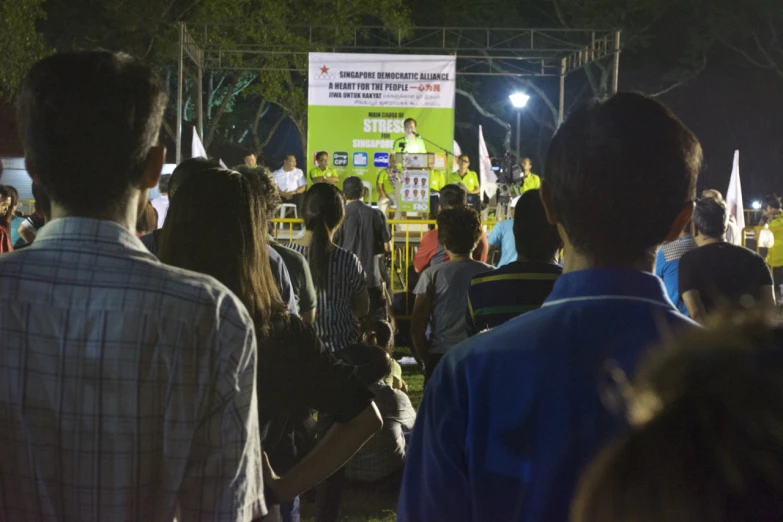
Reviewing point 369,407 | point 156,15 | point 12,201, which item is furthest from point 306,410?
point 156,15

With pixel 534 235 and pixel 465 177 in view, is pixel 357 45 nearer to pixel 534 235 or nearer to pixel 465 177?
pixel 465 177

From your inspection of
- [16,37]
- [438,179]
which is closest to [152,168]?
[438,179]

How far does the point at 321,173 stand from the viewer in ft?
50.6

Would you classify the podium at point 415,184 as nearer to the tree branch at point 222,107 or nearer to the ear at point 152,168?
the ear at point 152,168

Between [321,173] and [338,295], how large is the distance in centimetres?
1039

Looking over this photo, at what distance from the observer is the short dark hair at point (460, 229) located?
5359mm

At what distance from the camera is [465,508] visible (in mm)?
1470

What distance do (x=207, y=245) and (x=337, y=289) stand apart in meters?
2.79

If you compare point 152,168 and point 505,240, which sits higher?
point 152,168

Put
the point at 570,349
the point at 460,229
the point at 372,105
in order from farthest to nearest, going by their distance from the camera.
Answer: the point at 372,105 → the point at 460,229 → the point at 570,349

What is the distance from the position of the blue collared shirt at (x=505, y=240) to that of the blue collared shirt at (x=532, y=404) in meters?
5.89

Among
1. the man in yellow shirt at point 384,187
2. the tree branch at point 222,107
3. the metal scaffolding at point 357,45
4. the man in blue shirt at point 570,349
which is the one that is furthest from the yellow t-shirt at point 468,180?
the tree branch at point 222,107

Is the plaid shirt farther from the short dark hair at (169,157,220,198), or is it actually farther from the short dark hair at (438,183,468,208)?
the short dark hair at (438,183,468,208)

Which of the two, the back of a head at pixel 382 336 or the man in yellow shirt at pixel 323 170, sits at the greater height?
the man in yellow shirt at pixel 323 170
